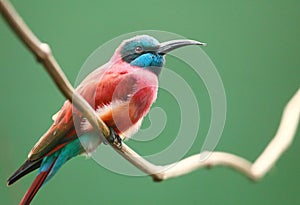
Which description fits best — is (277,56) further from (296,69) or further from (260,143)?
(260,143)

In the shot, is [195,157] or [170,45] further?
[170,45]

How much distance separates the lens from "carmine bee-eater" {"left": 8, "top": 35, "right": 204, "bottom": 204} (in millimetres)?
974

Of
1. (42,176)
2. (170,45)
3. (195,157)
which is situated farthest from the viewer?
(42,176)

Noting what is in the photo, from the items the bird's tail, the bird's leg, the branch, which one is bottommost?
the bird's tail

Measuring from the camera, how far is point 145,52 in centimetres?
99

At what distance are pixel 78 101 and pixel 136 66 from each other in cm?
42

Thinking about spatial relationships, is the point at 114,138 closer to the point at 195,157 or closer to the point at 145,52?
the point at 145,52

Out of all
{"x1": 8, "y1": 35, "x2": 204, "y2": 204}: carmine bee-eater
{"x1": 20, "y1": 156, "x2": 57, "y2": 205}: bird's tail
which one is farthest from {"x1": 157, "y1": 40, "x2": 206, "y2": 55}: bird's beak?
{"x1": 20, "y1": 156, "x2": 57, "y2": 205}: bird's tail

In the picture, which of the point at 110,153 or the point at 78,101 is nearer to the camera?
Result: the point at 78,101

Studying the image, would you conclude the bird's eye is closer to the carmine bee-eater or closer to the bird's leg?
the carmine bee-eater

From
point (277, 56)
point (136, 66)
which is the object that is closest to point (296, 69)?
point (277, 56)

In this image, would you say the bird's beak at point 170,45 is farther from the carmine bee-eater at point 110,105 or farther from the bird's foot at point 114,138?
the bird's foot at point 114,138

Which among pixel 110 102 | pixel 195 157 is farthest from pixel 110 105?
pixel 195 157

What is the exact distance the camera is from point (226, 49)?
6.58ft
